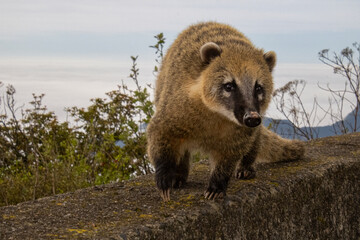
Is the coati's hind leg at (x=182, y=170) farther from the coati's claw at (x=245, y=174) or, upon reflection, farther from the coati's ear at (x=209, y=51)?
the coati's ear at (x=209, y=51)

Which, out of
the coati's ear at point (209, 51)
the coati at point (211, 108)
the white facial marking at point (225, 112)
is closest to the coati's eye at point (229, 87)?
the coati at point (211, 108)

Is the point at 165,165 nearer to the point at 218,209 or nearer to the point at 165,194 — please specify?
the point at 165,194

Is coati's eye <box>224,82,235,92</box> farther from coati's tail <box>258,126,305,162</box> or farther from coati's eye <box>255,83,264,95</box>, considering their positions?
coati's tail <box>258,126,305,162</box>

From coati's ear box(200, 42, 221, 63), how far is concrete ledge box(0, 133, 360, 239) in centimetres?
106

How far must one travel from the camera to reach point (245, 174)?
4.53 m

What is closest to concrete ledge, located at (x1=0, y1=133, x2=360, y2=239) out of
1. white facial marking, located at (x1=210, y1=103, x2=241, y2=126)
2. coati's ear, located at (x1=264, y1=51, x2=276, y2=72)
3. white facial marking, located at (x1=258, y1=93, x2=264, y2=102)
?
white facial marking, located at (x1=210, y1=103, x2=241, y2=126)

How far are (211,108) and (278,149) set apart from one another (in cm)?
164

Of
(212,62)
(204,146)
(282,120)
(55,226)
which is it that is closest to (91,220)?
(55,226)

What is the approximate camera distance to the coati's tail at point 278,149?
17.0 feet

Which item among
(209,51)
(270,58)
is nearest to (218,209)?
(209,51)

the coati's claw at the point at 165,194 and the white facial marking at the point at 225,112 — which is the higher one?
the white facial marking at the point at 225,112

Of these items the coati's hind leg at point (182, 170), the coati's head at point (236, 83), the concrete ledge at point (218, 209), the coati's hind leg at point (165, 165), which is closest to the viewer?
the concrete ledge at point (218, 209)

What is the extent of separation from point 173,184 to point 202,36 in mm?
1357

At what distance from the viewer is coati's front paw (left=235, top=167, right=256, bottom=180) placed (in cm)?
452
